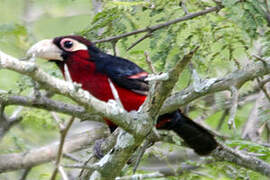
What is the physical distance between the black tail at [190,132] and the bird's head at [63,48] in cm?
113

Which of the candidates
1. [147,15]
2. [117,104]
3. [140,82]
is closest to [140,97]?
[140,82]

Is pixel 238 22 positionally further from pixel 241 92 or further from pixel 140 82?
pixel 241 92

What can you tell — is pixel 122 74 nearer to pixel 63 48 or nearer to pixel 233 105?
pixel 63 48

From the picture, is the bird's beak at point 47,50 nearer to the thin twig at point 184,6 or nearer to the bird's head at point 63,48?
the bird's head at point 63,48

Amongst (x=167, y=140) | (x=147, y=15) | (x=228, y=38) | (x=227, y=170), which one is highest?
(x=147, y=15)

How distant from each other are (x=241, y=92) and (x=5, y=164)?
3.42 meters

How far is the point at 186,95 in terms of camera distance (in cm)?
411

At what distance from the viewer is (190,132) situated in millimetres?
5316

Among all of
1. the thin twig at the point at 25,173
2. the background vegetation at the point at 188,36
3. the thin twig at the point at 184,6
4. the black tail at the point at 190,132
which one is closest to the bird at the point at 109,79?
the black tail at the point at 190,132

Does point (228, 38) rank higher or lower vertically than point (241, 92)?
higher

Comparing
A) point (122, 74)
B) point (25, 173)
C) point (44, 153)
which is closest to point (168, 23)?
point (122, 74)

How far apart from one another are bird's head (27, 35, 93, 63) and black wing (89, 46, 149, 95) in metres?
0.12

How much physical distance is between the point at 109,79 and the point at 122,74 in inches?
6.6

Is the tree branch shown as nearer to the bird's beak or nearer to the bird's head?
the bird's head
